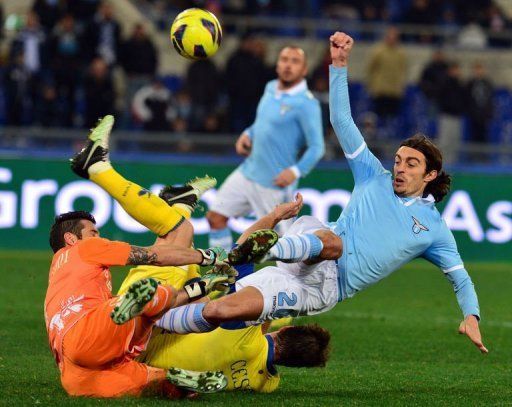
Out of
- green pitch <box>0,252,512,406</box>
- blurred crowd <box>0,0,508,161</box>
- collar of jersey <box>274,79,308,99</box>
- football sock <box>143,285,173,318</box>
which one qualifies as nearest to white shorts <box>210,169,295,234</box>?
collar of jersey <box>274,79,308,99</box>

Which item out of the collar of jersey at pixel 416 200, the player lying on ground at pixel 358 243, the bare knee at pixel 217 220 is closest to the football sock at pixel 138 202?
the player lying on ground at pixel 358 243

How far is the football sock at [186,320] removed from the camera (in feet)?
26.2

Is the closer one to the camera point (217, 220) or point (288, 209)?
point (288, 209)

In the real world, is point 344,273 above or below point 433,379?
above

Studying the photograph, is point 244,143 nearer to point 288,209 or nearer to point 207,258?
point 288,209

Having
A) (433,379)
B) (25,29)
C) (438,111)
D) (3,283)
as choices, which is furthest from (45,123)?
(433,379)

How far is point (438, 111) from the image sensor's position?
2145cm

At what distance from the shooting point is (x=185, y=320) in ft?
26.5

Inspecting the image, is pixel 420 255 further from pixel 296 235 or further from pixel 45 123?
pixel 45 123

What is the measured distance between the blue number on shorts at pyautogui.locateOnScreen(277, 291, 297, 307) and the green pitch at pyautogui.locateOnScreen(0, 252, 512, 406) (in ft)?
2.15

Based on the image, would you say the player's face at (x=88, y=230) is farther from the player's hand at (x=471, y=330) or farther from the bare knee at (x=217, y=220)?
the bare knee at (x=217, y=220)

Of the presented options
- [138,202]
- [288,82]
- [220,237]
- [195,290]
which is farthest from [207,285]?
[288,82]

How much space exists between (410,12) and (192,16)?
39.5 ft

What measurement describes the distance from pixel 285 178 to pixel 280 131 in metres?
0.77
